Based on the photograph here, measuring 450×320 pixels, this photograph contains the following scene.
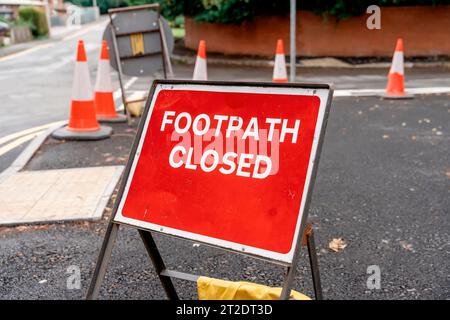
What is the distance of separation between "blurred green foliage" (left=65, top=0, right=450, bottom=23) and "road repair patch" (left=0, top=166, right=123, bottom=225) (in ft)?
37.4

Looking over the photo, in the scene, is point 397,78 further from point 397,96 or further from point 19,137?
point 19,137

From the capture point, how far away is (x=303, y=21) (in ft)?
59.0

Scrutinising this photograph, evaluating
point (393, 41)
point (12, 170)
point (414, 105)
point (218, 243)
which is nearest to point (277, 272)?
→ point (218, 243)

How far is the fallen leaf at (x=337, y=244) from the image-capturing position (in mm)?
3590

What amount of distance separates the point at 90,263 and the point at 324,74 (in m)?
12.1

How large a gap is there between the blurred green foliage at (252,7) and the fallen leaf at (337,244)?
1342 cm

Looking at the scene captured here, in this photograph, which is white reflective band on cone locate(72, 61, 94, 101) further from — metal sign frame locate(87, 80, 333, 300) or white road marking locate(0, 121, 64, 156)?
metal sign frame locate(87, 80, 333, 300)

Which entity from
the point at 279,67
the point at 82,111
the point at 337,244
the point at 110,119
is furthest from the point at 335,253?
the point at 279,67

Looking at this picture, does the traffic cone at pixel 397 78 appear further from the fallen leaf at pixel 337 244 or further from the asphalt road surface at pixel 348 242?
the fallen leaf at pixel 337 244

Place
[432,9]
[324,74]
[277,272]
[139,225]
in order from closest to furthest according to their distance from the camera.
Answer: [139,225], [277,272], [324,74], [432,9]

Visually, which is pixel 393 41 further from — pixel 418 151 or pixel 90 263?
pixel 90 263

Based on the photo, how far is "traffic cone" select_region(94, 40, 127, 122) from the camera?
→ 7586mm

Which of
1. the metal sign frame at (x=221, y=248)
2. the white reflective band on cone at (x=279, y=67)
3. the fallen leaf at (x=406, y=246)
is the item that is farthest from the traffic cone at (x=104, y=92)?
the metal sign frame at (x=221, y=248)

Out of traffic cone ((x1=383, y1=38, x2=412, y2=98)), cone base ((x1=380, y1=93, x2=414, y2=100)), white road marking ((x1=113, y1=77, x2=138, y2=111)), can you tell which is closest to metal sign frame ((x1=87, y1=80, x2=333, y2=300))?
white road marking ((x1=113, y1=77, x2=138, y2=111))
